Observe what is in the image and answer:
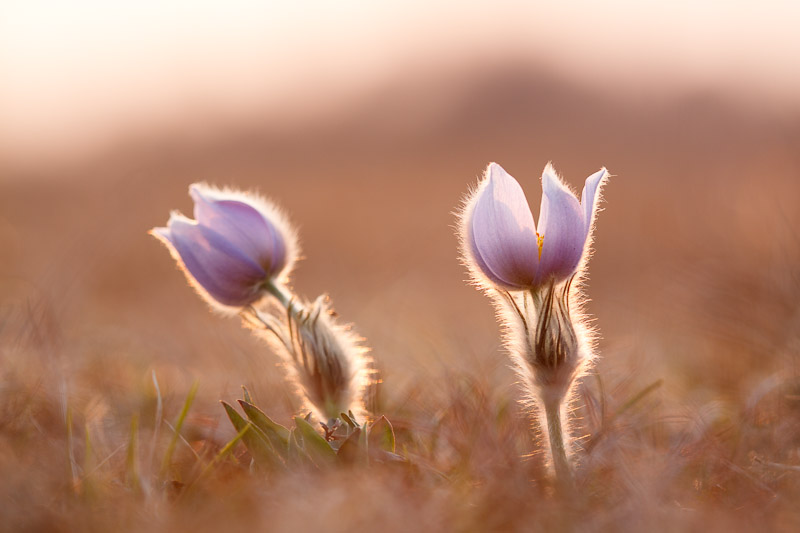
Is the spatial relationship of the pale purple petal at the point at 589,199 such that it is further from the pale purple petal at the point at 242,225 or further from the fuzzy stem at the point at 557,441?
the pale purple petal at the point at 242,225

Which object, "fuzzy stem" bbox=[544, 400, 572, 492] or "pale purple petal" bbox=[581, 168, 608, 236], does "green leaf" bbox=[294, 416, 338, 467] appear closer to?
"fuzzy stem" bbox=[544, 400, 572, 492]

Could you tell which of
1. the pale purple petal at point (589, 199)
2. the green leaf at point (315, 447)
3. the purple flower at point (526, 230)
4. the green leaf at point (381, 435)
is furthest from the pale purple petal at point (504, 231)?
the green leaf at point (315, 447)

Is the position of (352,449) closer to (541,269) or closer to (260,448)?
(260,448)

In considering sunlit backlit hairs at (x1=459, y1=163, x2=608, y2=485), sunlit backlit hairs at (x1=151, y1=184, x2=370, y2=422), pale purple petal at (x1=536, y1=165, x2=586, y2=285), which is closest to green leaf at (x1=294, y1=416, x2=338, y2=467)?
sunlit backlit hairs at (x1=151, y1=184, x2=370, y2=422)

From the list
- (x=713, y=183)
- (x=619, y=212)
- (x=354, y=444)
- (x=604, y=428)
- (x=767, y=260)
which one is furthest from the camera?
(x=619, y=212)

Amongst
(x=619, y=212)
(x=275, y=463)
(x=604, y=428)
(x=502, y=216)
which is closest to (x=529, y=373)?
(x=604, y=428)

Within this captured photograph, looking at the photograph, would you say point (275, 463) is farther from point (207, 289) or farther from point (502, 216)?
point (502, 216)
